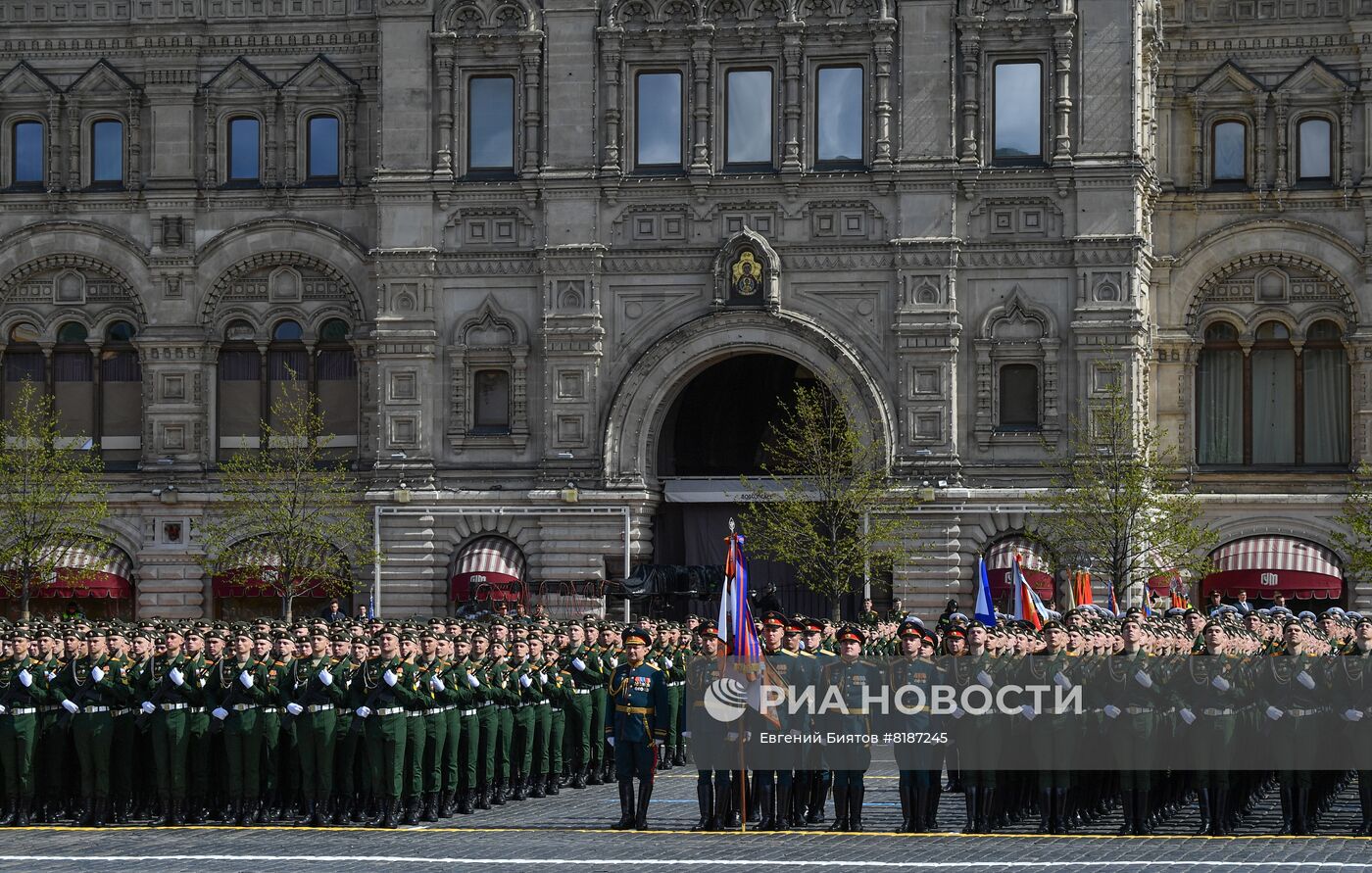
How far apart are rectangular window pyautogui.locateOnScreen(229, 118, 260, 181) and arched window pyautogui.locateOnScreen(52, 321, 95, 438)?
5.10 meters

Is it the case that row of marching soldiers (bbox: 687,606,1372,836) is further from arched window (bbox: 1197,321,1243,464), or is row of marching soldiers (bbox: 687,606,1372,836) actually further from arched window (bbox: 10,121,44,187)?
arched window (bbox: 10,121,44,187)

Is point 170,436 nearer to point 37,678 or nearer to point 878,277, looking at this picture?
point 878,277

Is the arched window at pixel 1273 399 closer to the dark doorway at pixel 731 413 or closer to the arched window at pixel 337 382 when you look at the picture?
the dark doorway at pixel 731 413

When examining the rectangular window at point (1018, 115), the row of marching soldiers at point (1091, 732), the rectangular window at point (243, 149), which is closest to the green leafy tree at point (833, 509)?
the rectangular window at point (1018, 115)

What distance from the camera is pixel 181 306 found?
53094mm

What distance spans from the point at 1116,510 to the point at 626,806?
24.6 meters

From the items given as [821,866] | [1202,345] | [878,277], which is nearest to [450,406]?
[878,277]

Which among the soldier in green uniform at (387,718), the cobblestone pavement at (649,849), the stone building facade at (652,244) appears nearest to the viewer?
the cobblestone pavement at (649,849)

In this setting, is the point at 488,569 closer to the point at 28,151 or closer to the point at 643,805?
the point at 28,151

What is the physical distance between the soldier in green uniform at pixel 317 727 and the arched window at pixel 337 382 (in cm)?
2792

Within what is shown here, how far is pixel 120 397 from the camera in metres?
53.9

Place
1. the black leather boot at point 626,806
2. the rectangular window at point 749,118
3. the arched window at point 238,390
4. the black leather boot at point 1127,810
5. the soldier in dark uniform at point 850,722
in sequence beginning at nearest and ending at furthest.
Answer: the black leather boot at point 1127,810 < the soldier in dark uniform at point 850,722 < the black leather boot at point 626,806 < the rectangular window at point 749,118 < the arched window at point 238,390

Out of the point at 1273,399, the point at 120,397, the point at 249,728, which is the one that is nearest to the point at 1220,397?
the point at 1273,399

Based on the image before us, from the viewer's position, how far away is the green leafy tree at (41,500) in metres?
50.0
